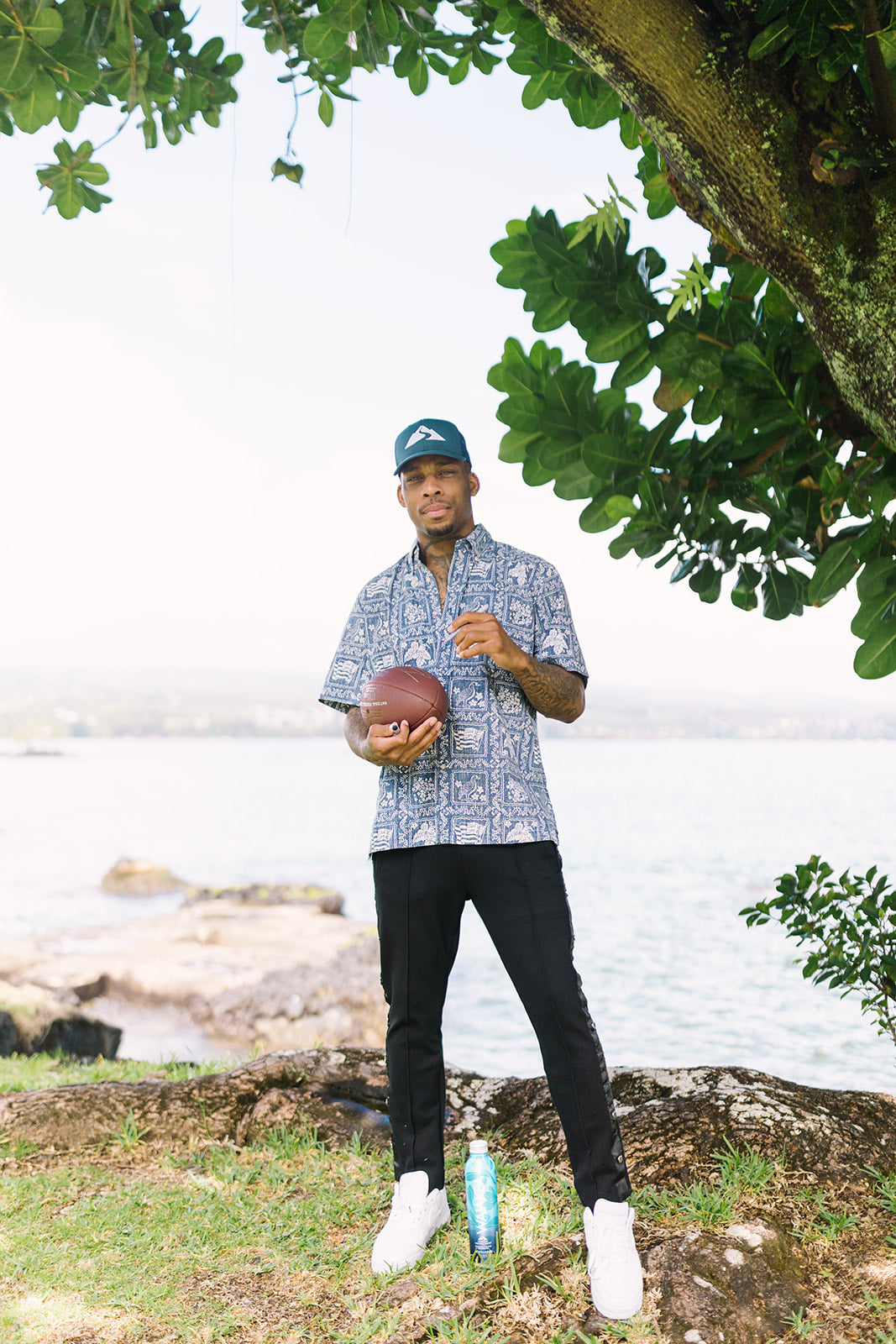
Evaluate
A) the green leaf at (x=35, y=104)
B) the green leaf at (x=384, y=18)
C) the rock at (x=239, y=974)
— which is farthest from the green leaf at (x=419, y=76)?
the rock at (x=239, y=974)

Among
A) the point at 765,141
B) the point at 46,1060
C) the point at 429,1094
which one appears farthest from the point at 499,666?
the point at 46,1060

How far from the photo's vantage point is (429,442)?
270cm

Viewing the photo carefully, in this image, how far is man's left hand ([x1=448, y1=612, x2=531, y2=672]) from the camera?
238 cm

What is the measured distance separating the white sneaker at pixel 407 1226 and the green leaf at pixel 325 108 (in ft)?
11.0

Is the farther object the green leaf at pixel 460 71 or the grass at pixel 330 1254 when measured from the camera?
the green leaf at pixel 460 71

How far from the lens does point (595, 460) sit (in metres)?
2.89

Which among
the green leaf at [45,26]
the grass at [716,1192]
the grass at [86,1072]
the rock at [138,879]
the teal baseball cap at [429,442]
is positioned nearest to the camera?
the green leaf at [45,26]

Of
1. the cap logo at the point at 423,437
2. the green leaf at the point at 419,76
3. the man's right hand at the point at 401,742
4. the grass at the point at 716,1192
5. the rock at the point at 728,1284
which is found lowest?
the rock at the point at 728,1284

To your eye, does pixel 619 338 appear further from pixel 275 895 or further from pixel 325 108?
pixel 275 895

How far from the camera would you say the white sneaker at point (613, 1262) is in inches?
88.0

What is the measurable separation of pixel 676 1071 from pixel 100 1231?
189 cm

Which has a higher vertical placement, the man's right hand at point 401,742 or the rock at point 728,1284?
the man's right hand at point 401,742

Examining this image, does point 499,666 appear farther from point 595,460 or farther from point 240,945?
point 240,945

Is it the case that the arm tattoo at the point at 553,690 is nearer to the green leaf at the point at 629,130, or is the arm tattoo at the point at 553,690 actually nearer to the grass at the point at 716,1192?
the grass at the point at 716,1192
